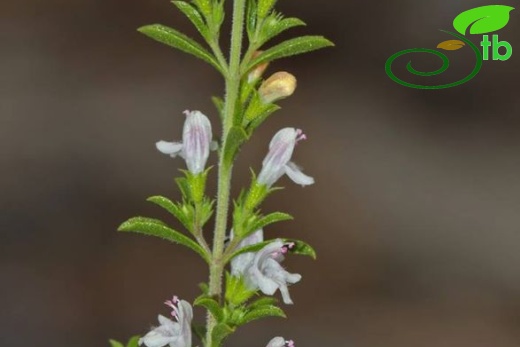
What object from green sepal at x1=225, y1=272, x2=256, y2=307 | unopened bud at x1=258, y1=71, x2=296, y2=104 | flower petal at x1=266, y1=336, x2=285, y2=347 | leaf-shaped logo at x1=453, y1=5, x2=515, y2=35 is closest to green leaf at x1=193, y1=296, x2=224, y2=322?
green sepal at x1=225, y1=272, x2=256, y2=307

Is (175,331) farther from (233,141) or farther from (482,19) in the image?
(482,19)

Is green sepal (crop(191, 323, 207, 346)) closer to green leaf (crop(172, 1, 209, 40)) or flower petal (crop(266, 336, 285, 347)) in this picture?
flower petal (crop(266, 336, 285, 347))

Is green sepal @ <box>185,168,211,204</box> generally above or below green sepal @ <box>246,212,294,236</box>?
above

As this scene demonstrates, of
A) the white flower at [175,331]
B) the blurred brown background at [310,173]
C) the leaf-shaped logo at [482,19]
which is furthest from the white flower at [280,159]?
the blurred brown background at [310,173]

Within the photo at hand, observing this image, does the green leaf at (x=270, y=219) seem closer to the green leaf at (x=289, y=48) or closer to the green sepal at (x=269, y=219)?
the green sepal at (x=269, y=219)

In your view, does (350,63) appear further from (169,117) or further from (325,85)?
(169,117)

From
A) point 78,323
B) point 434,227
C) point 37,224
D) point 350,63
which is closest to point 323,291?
point 434,227

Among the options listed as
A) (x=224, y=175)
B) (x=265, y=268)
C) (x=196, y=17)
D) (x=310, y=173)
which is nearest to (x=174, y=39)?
(x=196, y=17)
